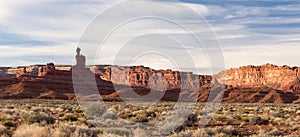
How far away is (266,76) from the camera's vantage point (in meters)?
162

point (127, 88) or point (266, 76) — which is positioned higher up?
point (266, 76)

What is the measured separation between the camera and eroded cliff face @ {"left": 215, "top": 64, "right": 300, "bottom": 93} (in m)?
145

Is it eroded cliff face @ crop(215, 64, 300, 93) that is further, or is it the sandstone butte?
eroded cliff face @ crop(215, 64, 300, 93)

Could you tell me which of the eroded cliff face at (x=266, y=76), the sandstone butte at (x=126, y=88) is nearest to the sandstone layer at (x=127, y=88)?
the sandstone butte at (x=126, y=88)

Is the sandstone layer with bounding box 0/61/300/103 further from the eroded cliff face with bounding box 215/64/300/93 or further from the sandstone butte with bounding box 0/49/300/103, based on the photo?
the eroded cliff face with bounding box 215/64/300/93

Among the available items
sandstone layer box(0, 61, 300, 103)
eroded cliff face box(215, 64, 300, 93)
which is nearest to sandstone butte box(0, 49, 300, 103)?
sandstone layer box(0, 61, 300, 103)

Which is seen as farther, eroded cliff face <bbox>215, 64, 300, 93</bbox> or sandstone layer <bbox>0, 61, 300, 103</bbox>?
eroded cliff face <bbox>215, 64, 300, 93</bbox>

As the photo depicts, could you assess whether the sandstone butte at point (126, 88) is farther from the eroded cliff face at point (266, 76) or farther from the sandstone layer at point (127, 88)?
the eroded cliff face at point (266, 76)

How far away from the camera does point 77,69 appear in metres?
115

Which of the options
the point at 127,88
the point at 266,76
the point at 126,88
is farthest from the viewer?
the point at 266,76

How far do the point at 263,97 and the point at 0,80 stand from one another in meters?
73.1

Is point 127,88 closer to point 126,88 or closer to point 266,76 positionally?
point 126,88

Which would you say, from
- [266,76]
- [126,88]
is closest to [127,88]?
[126,88]

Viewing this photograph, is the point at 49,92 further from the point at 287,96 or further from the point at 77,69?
the point at 287,96
